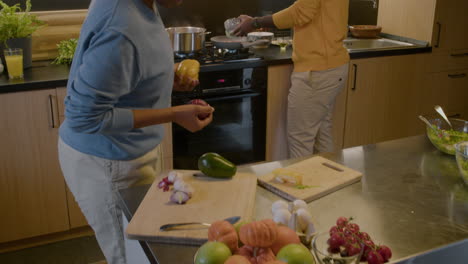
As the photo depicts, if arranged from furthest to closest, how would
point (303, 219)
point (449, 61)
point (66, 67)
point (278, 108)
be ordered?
point (449, 61)
point (278, 108)
point (66, 67)
point (303, 219)

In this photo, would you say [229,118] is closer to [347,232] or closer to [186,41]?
[186,41]

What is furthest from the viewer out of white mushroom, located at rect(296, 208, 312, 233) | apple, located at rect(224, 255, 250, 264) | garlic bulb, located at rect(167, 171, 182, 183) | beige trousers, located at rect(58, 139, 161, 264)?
beige trousers, located at rect(58, 139, 161, 264)

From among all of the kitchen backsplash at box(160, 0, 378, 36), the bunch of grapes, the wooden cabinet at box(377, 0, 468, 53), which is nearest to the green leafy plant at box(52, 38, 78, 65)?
the kitchen backsplash at box(160, 0, 378, 36)

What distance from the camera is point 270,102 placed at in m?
3.14

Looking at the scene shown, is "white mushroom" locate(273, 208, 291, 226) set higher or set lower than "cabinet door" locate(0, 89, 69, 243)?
higher

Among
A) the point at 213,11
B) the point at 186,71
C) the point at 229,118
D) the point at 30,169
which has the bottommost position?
the point at 30,169

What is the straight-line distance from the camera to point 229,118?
3.06 metres

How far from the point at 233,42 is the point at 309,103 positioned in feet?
1.90

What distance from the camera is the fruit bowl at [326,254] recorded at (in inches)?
43.9

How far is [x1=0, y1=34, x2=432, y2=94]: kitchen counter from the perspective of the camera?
8.24 ft

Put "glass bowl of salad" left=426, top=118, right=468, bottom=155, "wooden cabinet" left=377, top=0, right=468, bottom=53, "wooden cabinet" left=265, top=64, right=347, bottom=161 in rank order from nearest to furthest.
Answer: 1. "glass bowl of salad" left=426, top=118, right=468, bottom=155
2. "wooden cabinet" left=265, top=64, right=347, bottom=161
3. "wooden cabinet" left=377, top=0, right=468, bottom=53

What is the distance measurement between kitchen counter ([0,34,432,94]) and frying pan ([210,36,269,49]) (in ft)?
0.21

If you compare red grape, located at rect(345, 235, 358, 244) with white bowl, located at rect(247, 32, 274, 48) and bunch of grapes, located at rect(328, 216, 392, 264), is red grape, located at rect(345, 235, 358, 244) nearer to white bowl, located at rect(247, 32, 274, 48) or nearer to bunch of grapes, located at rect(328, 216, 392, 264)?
bunch of grapes, located at rect(328, 216, 392, 264)

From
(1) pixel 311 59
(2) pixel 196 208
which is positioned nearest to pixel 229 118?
(1) pixel 311 59
